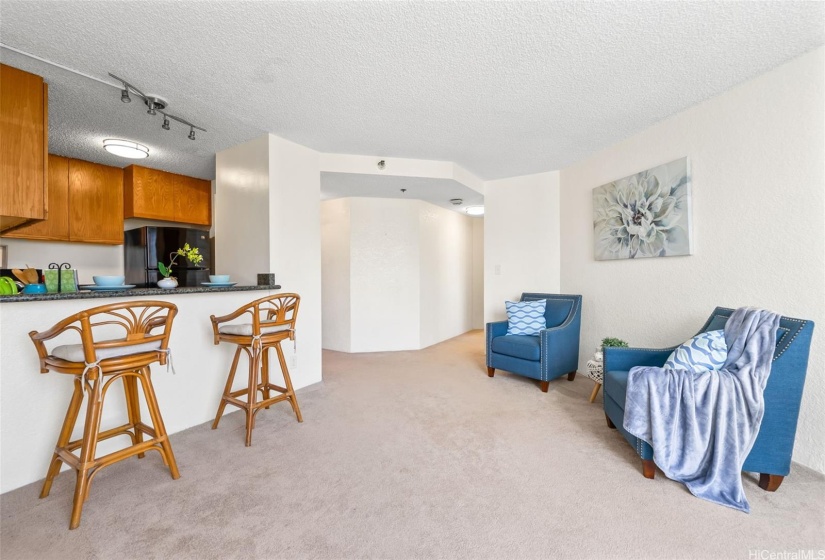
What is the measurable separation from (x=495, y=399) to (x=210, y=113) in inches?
127

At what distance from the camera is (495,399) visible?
292 cm

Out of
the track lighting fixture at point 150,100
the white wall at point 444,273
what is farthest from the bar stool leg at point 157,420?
the white wall at point 444,273

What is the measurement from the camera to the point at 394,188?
Answer: 4160 mm

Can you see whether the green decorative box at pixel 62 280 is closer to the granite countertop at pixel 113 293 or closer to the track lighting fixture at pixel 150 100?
the granite countertop at pixel 113 293

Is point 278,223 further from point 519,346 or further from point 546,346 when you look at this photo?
point 546,346

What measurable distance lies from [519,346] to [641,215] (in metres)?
1.54

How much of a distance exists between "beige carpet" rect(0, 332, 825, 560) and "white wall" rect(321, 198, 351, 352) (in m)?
2.29

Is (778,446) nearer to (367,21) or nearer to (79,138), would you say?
(367,21)

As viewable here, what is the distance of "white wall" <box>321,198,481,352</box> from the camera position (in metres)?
4.69

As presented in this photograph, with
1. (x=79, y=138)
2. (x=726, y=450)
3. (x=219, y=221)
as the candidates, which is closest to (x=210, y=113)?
(x=219, y=221)

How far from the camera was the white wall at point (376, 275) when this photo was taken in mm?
4688

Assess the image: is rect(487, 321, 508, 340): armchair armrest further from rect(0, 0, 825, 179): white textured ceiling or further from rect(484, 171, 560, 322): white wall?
rect(0, 0, 825, 179): white textured ceiling

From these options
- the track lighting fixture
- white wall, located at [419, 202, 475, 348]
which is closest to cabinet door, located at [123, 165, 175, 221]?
the track lighting fixture

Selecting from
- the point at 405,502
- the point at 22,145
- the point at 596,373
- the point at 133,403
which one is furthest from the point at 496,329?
the point at 22,145
